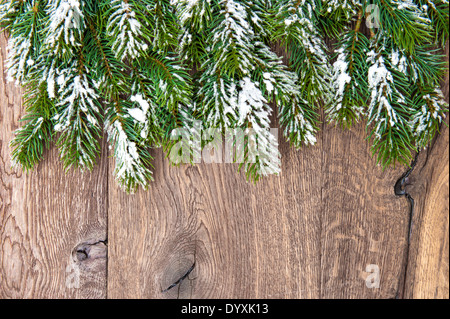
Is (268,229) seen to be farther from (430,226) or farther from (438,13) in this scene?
(438,13)

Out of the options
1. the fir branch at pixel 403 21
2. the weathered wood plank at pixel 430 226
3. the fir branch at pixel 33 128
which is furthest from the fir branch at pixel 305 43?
the fir branch at pixel 33 128

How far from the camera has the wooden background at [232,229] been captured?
713 mm

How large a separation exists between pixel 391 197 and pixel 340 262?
17 cm

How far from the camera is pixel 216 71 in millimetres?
609

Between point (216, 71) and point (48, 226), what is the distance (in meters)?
0.45

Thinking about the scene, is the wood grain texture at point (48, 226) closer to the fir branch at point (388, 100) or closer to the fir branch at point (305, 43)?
the fir branch at point (305, 43)

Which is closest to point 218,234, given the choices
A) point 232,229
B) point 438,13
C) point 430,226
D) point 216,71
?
point 232,229

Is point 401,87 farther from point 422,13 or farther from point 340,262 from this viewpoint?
point 340,262

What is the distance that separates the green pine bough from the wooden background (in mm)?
78

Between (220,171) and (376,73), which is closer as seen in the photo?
(376,73)

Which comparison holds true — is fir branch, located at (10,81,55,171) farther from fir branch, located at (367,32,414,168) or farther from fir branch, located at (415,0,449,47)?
fir branch, located at (415,0,449,47)

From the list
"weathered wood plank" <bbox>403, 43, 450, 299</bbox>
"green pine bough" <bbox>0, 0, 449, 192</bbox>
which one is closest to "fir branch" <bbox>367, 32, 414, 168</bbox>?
"green pine bough" <bbox>0, 0, 449, 192</bbox>

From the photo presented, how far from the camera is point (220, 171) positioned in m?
0.72
